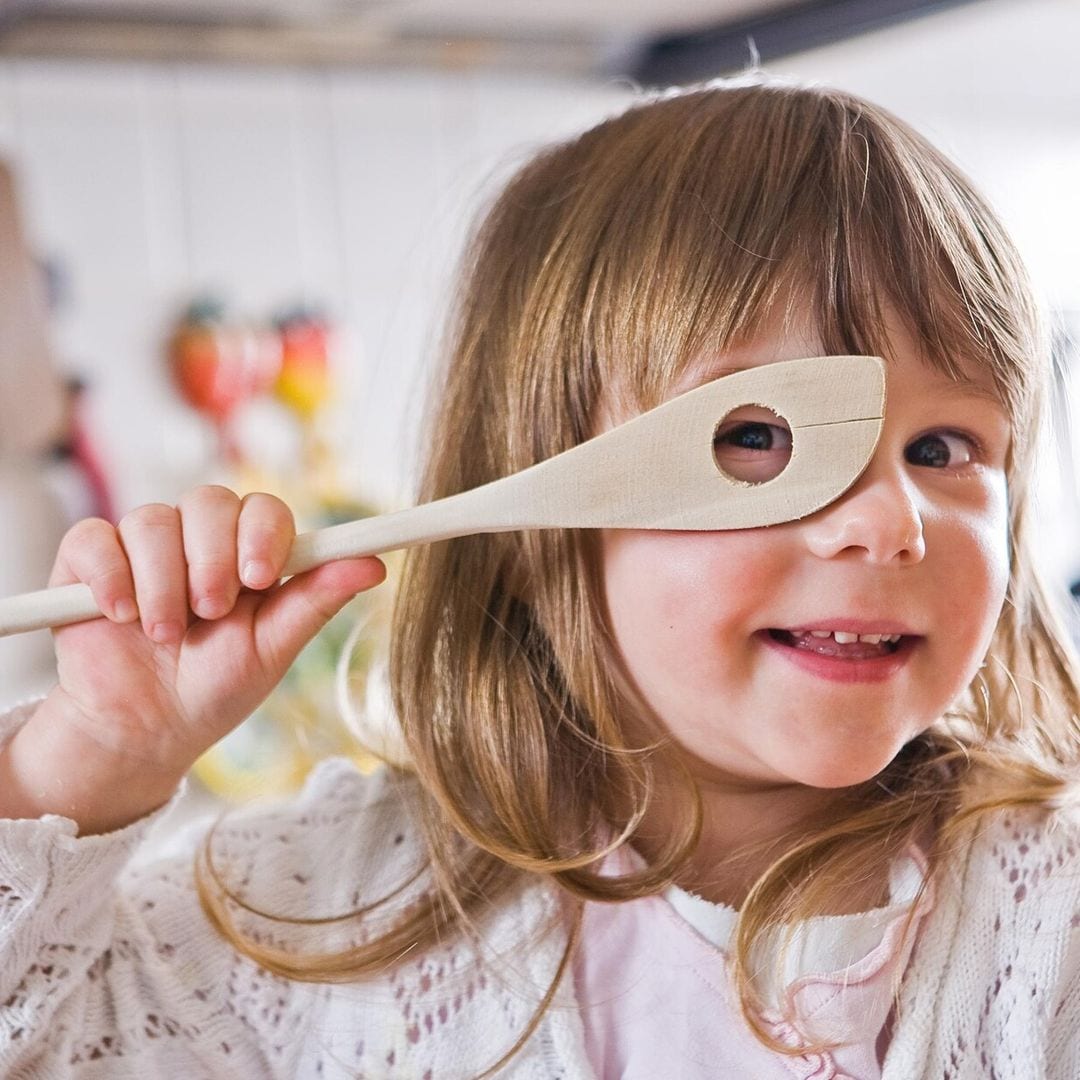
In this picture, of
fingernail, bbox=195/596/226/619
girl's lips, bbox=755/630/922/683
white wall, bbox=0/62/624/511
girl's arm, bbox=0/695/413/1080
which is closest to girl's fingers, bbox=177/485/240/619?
fingernail, bbox=195/596/226/619

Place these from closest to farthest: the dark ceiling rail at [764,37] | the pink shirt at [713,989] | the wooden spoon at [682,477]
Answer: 1. the wooden spoon at [682,477]
2. the pink shirt at [713,989]
3. the dark ceiling rail at [764,37]

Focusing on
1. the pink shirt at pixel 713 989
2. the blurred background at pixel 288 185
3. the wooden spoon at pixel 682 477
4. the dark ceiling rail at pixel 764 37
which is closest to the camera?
the wooden spoon at pixel 682 477

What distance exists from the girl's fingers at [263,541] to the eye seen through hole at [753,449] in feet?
0.65

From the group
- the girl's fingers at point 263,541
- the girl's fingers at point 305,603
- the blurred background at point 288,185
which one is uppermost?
the blurred background at point 288,185

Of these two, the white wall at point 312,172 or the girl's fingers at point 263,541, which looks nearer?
the girl's fingers at point 263,541

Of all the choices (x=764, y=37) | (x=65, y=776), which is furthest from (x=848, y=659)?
(x=764, y=37)

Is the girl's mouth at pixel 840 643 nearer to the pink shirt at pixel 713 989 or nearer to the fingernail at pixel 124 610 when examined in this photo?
the pink shirt at pixel 713 989

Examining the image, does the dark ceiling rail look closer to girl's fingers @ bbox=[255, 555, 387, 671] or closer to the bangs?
the bangs

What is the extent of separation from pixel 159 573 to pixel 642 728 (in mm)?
257

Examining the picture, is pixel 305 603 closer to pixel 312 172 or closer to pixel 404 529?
pixel 404 529

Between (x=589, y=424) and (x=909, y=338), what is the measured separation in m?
0.16

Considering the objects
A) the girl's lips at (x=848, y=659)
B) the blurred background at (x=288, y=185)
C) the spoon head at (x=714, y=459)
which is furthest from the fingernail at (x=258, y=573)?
the blurred background at (x=288, y=185)

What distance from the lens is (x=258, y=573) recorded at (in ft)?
2.26

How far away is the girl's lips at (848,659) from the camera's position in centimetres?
70
